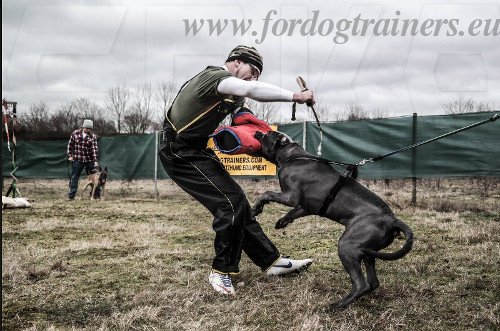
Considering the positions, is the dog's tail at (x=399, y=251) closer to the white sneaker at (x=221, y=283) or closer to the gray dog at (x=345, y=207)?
the gray dog at (x=345, y=207)

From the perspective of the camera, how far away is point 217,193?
3.56m

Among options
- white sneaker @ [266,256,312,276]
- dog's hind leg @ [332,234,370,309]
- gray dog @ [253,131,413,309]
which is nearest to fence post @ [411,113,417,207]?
white sneaker @ [266,256,312,276]

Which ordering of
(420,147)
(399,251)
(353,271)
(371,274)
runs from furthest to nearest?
(420,147) < (371,274) < (353,271) < (399,251)

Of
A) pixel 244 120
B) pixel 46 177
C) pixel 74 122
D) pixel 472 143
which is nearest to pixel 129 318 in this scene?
pixel 244 120

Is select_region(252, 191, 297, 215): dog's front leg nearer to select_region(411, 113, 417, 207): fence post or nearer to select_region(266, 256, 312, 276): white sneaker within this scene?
select_region(266, 256, 312, 276): white sneaker

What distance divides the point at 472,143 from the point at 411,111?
4.40 feet

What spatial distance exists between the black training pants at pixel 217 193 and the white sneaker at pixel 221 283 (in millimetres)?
45

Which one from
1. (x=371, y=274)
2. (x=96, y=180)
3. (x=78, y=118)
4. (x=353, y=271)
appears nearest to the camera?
(x=353, y=271)

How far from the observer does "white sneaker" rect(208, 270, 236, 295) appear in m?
3.47

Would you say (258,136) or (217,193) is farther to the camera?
(258,136)

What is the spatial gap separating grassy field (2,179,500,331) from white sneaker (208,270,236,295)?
8cm

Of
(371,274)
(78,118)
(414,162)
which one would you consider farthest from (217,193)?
(78,118)

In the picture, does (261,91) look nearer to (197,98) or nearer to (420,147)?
(197,98)

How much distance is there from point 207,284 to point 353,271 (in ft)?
3.88
